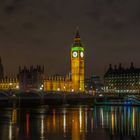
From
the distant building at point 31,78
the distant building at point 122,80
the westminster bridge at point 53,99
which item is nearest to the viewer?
the westminster bridge at point 53,99

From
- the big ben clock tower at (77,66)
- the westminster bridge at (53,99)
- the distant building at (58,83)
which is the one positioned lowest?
the westminster bridge at (53,99)

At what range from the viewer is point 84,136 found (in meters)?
27.9

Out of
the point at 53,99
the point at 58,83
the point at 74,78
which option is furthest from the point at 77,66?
the point at 53,99

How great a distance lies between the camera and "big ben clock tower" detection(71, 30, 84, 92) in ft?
319

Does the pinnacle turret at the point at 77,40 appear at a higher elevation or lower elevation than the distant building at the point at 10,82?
higher

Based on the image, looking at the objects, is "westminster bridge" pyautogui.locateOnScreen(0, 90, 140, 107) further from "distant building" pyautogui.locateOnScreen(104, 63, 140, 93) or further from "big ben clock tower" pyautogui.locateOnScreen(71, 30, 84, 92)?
"distant building" pyautogui.locateOnScreen(104, 63, 140, 93)

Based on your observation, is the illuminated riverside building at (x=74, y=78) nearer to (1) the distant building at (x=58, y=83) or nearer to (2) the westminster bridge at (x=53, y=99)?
(1) the distant building at (x=58, y=83)

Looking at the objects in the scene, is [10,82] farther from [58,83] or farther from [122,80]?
[122,80]

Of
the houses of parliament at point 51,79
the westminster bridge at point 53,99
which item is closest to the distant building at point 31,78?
the houses of parliament at point 51,79

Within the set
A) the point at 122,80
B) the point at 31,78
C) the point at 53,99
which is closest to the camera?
the point at 53,99

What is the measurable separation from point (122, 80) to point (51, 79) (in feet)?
71.9

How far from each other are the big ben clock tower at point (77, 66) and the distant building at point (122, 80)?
8.94 metres

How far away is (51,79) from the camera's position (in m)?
94.4

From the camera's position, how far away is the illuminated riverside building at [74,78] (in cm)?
9431
